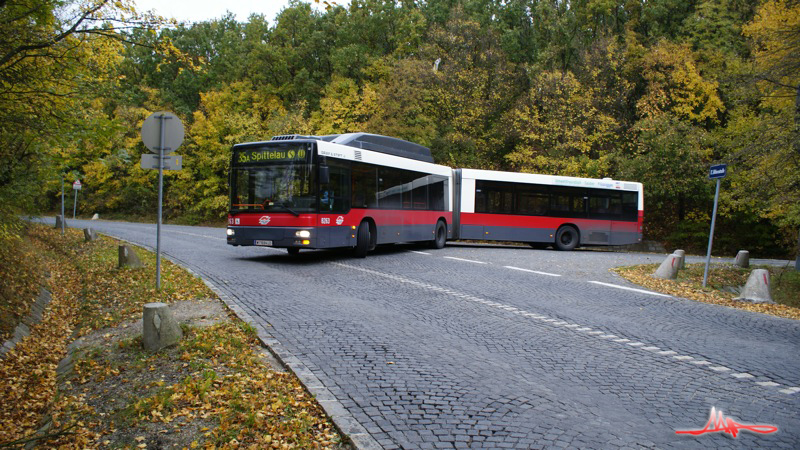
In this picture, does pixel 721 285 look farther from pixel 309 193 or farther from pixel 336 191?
pixel 309 193

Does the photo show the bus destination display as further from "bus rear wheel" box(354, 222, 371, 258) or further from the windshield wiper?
"bus rear wheel" box(354, 222, 371, 258)

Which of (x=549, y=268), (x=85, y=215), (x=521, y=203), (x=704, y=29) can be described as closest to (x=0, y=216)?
(x=549, y=268)

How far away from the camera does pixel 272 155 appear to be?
1486cm

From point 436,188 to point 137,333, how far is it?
1505 centimetres

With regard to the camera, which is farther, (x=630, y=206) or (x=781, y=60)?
(x=630, y=206)

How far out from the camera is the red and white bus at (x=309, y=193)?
1468 centimetres

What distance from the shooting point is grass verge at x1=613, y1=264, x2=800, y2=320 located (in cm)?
1190

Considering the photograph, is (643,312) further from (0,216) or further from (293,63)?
(293,63)

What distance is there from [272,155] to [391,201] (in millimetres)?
4667

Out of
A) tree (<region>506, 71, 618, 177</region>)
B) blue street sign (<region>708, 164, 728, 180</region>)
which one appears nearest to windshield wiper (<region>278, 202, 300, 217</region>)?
blue street sign (<region>708, 164, 728, 180</region>)

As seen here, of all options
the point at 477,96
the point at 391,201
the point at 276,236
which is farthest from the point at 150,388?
the point at 477,96

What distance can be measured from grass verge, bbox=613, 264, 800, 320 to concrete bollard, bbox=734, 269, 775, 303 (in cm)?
23

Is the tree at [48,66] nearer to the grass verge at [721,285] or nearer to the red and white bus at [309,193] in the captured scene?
the red and white bus at [309,193]

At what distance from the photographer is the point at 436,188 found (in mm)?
21781
